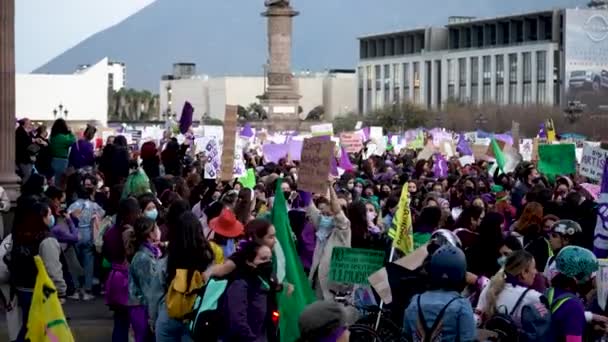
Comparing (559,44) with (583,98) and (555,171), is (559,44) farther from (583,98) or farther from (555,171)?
(555,171)

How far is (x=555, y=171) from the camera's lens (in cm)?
2169

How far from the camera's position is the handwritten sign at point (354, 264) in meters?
12.7

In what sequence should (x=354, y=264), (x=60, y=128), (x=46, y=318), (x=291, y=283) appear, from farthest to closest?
1. (x=60, y=128)
2. (x=354, y=264)
3. (x=291, y=283)
4. (x=46, y=318)

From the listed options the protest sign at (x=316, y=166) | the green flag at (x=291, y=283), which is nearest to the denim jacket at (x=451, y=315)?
the green flag at (x=291, y=283)

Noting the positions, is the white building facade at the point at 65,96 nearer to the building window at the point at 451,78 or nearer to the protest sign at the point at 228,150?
the building window at the point at 451,78

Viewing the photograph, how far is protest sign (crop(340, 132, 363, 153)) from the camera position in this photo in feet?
118

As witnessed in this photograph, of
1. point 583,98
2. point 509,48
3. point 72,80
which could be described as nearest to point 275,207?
point 72,80

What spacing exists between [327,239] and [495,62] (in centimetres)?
10784

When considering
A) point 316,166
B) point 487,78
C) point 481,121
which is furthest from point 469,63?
point 316,166

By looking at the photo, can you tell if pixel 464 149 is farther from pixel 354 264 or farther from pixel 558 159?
pixel 354 264

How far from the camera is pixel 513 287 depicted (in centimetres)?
955

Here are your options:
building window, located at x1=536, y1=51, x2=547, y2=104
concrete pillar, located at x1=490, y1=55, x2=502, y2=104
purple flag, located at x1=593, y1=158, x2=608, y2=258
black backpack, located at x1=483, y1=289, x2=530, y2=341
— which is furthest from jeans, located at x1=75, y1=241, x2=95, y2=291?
concrete pillar, located at x1=490, y1=55, x2=502, y2=104

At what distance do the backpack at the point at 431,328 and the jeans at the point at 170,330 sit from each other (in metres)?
2.69

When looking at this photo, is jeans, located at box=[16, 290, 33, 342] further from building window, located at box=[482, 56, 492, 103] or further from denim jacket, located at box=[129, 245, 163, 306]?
building window, located at box=[482, 56, 492, 103]
